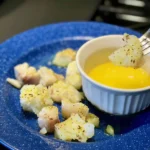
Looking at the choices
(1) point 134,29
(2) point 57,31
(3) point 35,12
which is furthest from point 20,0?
(1) point 134,29

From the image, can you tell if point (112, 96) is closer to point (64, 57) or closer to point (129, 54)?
point (129, 54)

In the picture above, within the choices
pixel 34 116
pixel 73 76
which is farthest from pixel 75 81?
pixel 34 116

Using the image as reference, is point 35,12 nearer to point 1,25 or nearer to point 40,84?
point 1,25

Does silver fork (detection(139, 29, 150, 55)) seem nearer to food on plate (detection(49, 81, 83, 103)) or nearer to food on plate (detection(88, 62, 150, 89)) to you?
food on plate (detection(88, 62, 150, 89))

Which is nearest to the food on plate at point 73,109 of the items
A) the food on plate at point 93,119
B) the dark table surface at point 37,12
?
the food on plate at point 93,119

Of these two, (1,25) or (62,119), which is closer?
(62,119)
